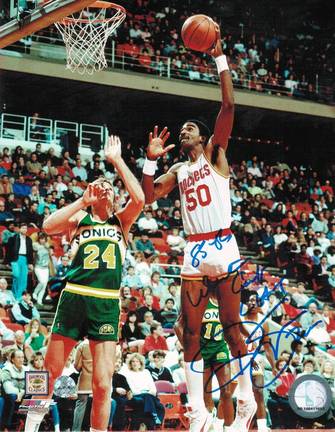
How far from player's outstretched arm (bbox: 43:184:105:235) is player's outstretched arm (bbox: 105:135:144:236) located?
27cm

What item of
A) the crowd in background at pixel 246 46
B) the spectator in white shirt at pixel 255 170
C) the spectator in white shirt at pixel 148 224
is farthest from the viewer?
the crowd in background at pixel 246 46

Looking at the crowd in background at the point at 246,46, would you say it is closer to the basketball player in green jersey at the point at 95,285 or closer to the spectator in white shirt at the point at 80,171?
the spectator in white shirt at the point at 80,171

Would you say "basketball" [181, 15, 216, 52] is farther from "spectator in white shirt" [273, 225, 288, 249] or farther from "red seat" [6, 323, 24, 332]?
"spectator in white shirt" [273, 225, 288, 249]

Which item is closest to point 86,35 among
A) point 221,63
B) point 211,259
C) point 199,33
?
point 199,33

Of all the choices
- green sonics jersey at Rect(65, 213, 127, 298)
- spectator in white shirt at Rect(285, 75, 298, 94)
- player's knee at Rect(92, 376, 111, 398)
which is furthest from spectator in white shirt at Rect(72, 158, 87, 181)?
player's knee at Rect(92, 376, 111, 398)

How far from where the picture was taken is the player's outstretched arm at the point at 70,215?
709 cm

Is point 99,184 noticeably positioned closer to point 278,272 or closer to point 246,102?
point 278,272

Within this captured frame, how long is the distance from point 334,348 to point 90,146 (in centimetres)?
511

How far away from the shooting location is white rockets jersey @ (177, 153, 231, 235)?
24.7 ft

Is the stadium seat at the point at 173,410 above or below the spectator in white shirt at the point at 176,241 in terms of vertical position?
below

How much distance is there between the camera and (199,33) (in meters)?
7.38

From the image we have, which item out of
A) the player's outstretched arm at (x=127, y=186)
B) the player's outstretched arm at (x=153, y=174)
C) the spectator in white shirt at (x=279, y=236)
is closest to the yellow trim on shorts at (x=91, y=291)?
the player's outstretched arm at (x=127, y=186)

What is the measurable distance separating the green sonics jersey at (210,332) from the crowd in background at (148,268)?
2.75ft

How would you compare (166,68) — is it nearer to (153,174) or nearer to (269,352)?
(269,352)
